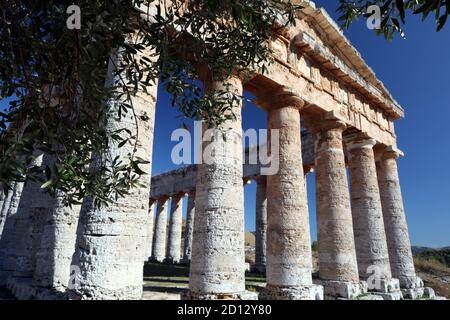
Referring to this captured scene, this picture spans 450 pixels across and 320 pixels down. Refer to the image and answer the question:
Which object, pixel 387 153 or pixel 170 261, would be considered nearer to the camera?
pixel 387 153

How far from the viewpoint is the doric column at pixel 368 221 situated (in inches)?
504

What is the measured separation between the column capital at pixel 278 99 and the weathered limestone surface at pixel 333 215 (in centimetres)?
238

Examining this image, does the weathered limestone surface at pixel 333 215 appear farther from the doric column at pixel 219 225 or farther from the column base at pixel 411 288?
the doric column at pixel 219 225

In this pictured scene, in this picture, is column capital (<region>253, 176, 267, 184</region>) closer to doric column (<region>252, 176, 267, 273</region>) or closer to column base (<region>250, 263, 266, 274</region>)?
doric column (<region>252, 176, 267, 273</region>)

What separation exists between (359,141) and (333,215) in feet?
16.0

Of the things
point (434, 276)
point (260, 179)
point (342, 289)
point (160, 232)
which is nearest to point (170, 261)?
point (160, 232)

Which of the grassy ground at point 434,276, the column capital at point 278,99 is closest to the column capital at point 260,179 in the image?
the column capital at point 278,99

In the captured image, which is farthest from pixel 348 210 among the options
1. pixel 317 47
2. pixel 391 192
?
pixel 317 47

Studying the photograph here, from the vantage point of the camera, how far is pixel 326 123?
13.0m

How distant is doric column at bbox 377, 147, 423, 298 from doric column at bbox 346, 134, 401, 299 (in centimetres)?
170

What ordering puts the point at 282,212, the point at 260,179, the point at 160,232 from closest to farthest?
the point at 282,212 < the point at 260,179 < the point at 160,232

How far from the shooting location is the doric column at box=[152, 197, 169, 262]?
92.4 feet

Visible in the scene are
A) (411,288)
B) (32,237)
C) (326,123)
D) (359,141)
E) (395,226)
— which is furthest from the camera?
(395,226)

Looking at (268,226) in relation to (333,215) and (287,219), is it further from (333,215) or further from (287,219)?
(333,215)
